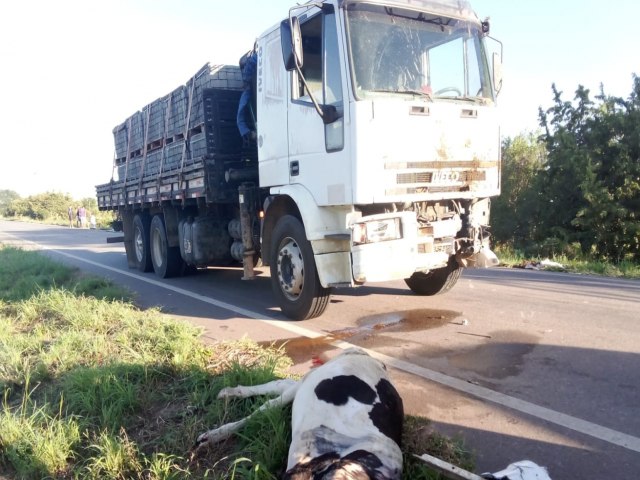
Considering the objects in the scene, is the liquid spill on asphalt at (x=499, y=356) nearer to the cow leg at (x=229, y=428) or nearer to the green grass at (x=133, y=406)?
the green grass at (x=133, y=406)

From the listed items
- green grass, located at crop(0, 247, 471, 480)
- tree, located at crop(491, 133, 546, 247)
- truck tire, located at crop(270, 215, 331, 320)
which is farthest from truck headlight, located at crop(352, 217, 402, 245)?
tree, located at crop(491, 133, 546, 247)

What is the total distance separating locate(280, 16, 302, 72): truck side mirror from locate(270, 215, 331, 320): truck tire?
5.48 feet

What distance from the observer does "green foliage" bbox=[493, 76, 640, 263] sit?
13.8 m

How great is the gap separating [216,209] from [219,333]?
3.01 meters

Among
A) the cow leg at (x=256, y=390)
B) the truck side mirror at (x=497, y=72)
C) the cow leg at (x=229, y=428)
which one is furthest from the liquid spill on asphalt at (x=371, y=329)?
the truck side mirror at (x=497, y=72)

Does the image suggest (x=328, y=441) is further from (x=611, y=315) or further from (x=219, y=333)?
(x=611, y=315)

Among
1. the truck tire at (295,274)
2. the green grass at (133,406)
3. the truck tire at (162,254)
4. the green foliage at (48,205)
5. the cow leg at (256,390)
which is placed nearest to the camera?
the green grass at (133,406)

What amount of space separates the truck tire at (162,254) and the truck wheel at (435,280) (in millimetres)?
4572

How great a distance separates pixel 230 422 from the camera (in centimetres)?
321

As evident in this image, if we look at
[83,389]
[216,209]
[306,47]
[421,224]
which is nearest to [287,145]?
[306,47]

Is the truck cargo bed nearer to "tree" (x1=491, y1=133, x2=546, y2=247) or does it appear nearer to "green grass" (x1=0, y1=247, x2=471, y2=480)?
"green grass" (x1=0, y1=247, x2=471, y2=480)

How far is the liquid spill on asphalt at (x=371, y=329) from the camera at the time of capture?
489cm

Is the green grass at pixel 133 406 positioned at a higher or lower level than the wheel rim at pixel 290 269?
lower

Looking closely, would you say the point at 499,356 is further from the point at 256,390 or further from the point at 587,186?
the point at 587,186
